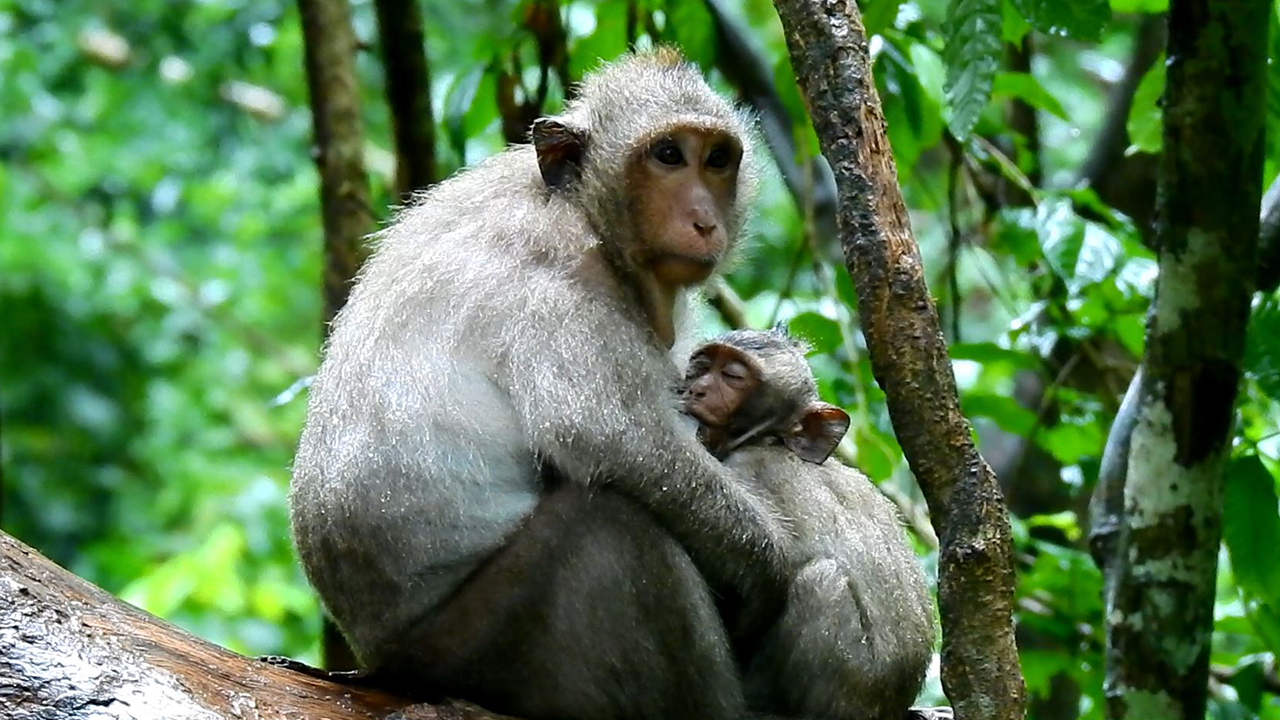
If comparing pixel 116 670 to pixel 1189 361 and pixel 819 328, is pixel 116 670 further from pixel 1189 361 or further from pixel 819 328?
pixel 819 328

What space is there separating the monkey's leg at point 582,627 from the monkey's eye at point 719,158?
1.26 metres

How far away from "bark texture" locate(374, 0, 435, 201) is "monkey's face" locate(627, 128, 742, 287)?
248 cm

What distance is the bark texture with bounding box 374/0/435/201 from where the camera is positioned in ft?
22.9

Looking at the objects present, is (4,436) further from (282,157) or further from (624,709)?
(624,709)

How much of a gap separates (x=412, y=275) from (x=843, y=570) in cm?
152

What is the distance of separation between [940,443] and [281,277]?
1273 centimetres

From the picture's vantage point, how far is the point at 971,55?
4672 millimetres

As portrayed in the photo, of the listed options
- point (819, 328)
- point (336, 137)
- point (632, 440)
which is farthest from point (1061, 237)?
point (336, 137)

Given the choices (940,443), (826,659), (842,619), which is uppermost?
(940,443)

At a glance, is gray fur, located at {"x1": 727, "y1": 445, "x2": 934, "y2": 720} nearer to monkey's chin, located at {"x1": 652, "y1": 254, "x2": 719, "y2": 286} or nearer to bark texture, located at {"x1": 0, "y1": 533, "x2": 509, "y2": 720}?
monkey's chin, located at {"x1": 652, "y1": 254, "x2": 719, "y2": 286}

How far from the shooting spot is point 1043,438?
6992 mm

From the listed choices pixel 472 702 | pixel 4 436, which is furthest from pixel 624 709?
pixel 4 436

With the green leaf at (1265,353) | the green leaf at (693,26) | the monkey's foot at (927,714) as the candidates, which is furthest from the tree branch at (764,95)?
the monkey's foot at (927,714)

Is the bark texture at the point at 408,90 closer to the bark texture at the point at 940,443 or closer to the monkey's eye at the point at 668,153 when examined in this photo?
the monkey's eye at the point at 668,153
